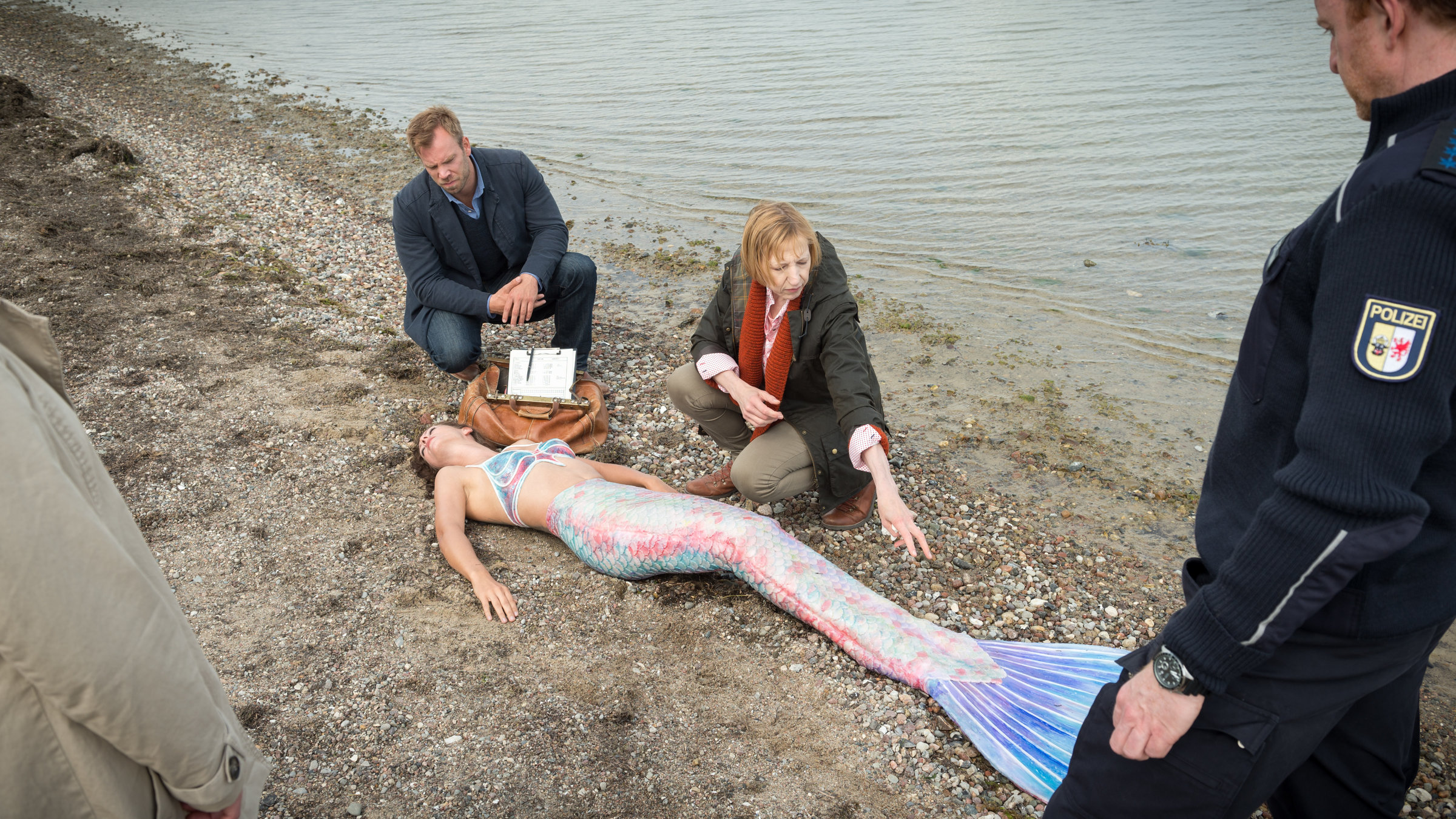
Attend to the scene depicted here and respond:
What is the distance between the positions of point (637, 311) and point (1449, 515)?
255 inches

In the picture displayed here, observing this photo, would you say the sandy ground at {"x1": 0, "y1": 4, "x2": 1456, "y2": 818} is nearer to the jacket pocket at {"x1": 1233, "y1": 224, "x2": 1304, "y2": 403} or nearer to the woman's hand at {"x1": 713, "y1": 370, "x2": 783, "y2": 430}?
the woman's hand at {"x1": 713, "y1": 370, "x2": 783, "y2": 430}

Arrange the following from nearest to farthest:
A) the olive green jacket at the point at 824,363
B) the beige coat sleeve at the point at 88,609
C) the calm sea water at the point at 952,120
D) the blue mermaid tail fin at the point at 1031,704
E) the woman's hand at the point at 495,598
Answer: the beige coat sleeve at the point at 88,609 → the blue mermaid tail fin at the point at 1031,704 → the woman's hand at the point at 495,598 → the olive green jacket at the point at 824,363 → the calm sea water at the point at 952,120

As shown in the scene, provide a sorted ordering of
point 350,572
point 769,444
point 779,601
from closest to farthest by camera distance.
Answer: point 779,601
point 350,572
point 769,444

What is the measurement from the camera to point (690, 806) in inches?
120

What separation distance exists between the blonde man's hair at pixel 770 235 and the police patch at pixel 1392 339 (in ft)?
8.63

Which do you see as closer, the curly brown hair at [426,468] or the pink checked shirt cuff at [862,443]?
the pink checked shirt cuff at [862,443]

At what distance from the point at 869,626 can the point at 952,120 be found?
10475 mm

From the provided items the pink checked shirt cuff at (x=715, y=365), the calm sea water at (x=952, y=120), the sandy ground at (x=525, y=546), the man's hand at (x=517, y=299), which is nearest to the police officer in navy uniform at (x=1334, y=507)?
the sandy ground at (x=525, y=546)

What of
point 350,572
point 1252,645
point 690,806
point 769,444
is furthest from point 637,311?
point 1252,645

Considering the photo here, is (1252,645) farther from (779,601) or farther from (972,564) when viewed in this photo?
(972,564)

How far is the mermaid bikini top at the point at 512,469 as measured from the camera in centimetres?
446

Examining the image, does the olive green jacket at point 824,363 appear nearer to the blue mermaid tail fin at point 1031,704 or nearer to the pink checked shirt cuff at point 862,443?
the pink checked shirt cuff at point 862,443

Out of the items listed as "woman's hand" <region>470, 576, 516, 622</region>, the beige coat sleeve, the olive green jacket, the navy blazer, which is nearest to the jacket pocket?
the olive green jacket

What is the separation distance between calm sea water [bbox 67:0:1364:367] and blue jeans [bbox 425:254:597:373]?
3492mm
